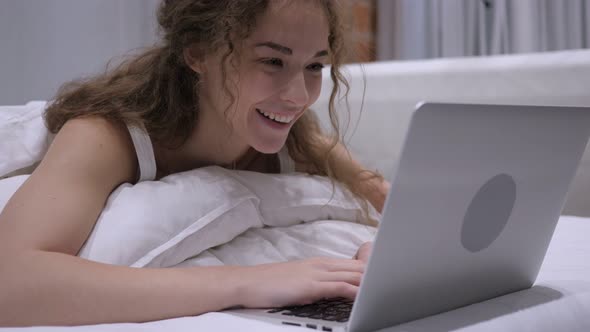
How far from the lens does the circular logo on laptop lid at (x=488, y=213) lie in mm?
675

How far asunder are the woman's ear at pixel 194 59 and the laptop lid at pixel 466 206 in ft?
2.02

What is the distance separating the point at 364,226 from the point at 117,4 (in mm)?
1455

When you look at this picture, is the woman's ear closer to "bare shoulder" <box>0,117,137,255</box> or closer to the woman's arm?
"bare shoulder" <box>0,117,137,255</box>

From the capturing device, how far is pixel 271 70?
1.06m

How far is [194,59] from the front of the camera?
1.16m

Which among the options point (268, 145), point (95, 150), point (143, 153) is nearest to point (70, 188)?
point (95, 150)

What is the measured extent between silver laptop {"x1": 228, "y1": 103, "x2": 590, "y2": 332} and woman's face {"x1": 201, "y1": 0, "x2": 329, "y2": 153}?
0.40 metres

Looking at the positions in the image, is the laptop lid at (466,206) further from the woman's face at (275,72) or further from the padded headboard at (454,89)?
the padded headboard at (454,89)

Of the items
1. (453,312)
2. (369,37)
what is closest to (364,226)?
(453,312)

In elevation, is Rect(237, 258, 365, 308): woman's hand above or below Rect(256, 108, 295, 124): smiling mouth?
below

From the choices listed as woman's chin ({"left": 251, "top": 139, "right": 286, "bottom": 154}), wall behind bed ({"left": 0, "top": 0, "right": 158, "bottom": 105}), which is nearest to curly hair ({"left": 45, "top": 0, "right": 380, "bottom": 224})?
woman's chin ({"left": 251, "top": 139, "right": 286, "bottom": 154})

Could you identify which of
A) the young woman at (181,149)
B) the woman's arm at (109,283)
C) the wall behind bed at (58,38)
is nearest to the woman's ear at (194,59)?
the young woman at (181,149)

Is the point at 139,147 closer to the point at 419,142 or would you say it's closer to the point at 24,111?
the point at 24,111

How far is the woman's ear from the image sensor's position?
116cm
